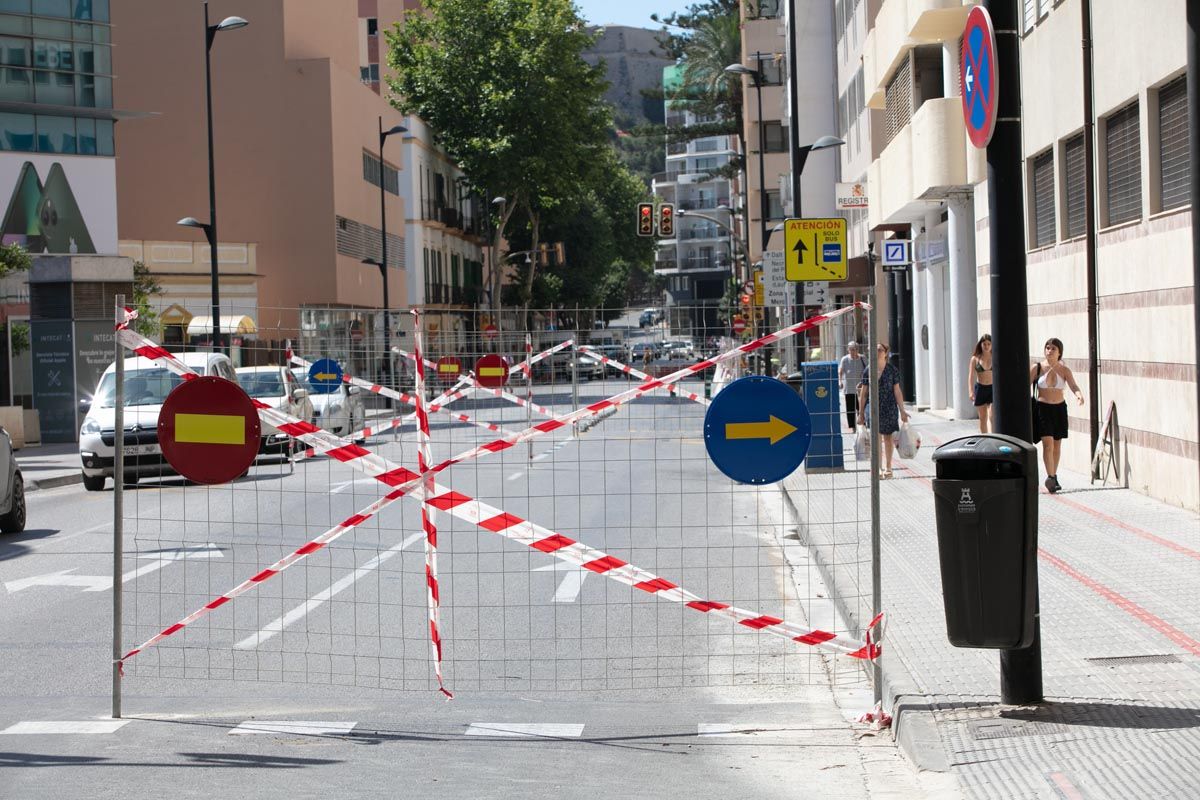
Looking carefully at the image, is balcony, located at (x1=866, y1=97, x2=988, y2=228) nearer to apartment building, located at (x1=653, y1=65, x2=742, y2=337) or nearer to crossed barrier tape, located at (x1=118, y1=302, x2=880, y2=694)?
crossed barrier tape, located at (x1=118, y1=302, x2=880, y2=694)

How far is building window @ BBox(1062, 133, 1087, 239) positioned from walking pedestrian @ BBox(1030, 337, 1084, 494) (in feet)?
9.33

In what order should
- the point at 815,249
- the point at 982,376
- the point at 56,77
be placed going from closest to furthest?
the point at 982,376 → the point at 815,249 → the point at 56,77

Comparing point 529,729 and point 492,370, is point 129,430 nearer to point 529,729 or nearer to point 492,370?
point 492,370

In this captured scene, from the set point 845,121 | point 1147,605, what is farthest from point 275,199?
point 1147,605

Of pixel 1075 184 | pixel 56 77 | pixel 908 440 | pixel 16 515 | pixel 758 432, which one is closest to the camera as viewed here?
pixel 758 432

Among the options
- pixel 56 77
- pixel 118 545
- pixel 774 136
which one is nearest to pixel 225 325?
pixel 56 77

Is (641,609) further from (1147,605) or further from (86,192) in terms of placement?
(86,192)

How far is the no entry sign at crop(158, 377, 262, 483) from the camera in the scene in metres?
8.09

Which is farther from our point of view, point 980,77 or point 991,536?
point 980,77

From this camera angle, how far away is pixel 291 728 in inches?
288

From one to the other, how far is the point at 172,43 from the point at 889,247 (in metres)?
34.9

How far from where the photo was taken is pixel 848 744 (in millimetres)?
6969

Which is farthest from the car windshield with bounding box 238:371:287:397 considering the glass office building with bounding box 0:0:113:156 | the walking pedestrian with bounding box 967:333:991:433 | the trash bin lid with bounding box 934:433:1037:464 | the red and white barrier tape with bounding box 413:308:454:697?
the glass office building with bounding box 0:0:113:156

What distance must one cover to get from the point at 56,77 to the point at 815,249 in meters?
34.8
